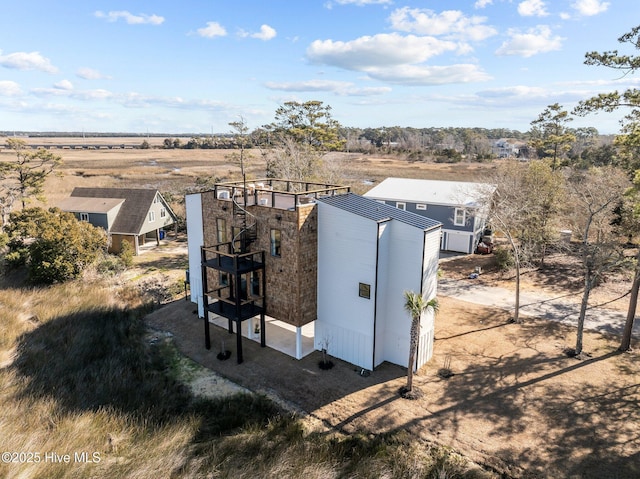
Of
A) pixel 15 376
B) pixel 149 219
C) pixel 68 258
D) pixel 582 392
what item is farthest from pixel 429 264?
pixel 149 219

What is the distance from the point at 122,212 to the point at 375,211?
26.9 metres

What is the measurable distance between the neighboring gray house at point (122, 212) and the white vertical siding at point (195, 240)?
44.2 ft

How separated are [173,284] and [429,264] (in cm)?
1833

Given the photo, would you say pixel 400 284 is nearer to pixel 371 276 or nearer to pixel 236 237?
pixel 371 276

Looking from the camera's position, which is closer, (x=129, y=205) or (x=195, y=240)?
(x=195, y=240)

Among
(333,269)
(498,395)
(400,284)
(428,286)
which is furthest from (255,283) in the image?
(498,395)

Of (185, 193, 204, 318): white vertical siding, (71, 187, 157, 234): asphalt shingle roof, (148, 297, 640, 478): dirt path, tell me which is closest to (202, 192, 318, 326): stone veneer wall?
(148, 297, 640, 478): dirt path

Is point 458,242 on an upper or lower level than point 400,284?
lower

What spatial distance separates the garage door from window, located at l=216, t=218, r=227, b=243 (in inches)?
845

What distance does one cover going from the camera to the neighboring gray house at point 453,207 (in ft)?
109

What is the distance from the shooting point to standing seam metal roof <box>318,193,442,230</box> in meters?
16.3

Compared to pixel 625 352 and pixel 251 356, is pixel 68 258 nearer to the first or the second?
pixel 251 356

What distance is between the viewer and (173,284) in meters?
27.7

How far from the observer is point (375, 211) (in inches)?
666
